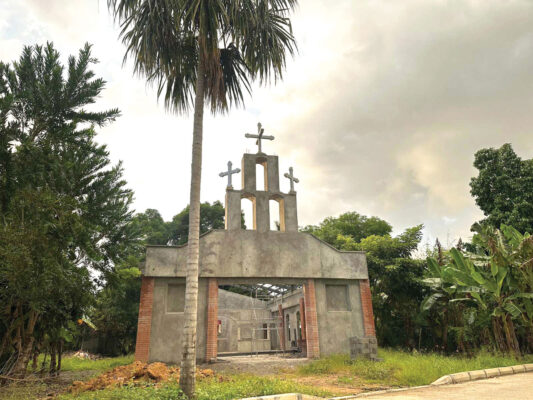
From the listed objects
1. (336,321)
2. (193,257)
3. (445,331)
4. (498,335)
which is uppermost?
(193,257)

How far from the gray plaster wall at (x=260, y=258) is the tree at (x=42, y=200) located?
3.12 metres

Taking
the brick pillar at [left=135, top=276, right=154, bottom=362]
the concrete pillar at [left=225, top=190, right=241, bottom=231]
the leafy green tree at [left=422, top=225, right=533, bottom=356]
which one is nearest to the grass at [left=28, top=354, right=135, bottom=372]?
the brick pillar at [left=135, top=276, right=154, bottom=362]

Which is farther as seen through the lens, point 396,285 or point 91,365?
point 396,285

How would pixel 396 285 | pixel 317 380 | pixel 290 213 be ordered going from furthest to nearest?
pixel 396 285
pixel 290 213
pixel 317 380

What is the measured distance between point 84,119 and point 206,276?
24.8 feet

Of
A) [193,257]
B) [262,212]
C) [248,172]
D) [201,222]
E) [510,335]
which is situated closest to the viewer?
[193,257]

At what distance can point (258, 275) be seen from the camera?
50.5 feet

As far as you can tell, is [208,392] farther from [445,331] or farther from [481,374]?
[445,331]

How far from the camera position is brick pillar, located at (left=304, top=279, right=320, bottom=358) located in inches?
593

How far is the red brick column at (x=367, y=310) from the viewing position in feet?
52.2

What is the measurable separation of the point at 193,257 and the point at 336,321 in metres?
9.73

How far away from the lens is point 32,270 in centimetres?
773

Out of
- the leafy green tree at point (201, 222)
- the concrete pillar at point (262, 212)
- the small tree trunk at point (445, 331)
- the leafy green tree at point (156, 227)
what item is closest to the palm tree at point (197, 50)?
the concrete pillar at point (262, 212)

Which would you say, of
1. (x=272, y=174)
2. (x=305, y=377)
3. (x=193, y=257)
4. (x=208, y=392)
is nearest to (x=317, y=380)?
(x=305, y=377)
